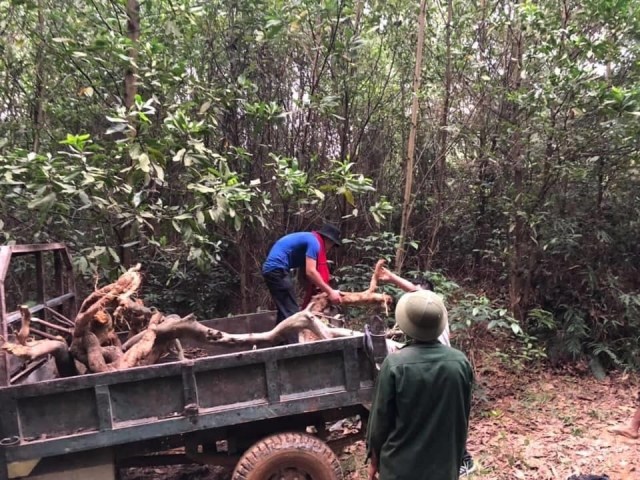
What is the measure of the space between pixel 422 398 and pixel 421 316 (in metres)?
0.36

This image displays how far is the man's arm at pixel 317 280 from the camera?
14.8 feet

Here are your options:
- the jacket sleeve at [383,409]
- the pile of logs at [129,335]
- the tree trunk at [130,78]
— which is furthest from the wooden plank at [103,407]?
the tree trunk at [130,78]

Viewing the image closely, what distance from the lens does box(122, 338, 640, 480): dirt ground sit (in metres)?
A: 4.12

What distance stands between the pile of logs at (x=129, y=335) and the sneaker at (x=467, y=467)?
1.37 metres

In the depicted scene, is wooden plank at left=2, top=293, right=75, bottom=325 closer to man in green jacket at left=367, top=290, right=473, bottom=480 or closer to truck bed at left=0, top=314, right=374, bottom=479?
truck bed at left=0, top=314, right=374, bottom=479

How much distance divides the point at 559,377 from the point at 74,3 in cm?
698

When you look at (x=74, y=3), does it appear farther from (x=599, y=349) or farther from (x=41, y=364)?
(x=599, y=349)

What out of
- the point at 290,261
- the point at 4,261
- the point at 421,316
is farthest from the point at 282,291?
the point at 421,316

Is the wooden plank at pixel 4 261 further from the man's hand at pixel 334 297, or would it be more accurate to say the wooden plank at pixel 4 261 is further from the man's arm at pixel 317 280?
the man's hand at pixel 334 297

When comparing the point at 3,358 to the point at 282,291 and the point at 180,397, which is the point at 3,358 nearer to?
the point at 180,397

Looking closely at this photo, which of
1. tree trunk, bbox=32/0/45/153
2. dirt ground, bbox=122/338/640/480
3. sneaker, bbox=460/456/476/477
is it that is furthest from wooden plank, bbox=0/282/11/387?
tree trunk, bbox=32/0/45/153

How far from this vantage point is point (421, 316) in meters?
2.23

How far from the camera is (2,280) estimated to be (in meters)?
2.89

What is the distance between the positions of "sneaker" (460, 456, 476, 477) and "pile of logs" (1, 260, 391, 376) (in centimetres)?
137
